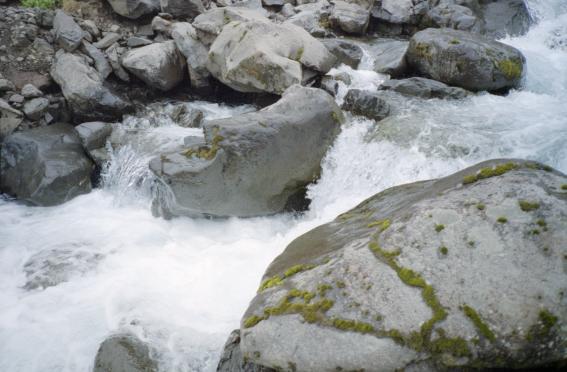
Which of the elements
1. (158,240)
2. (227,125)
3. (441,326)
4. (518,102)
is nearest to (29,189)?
(158,240)

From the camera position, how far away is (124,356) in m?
4.78

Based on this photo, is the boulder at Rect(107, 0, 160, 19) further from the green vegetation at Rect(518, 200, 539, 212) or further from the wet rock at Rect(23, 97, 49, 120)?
the green vegetation at Rect(518, 200, 539, 212)

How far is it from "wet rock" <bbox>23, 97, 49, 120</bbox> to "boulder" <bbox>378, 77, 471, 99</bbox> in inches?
351

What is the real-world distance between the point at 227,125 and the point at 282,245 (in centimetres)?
245

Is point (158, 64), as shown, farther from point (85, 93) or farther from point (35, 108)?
point (35, 108)

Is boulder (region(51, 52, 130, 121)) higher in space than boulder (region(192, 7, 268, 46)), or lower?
→ lower

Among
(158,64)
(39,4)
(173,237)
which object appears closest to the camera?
(173,237)

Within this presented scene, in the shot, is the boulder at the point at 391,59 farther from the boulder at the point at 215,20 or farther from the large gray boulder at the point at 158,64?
the large gray boulder at the point at 158,64

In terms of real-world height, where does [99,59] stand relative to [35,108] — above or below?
above

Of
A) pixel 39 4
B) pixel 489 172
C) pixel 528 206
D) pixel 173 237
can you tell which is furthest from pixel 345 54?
pixel 528 206

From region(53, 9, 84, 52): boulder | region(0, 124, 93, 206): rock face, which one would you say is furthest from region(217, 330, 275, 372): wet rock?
region(53, 9, 84, 52): boulder

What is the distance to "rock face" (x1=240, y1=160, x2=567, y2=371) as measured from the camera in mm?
2969

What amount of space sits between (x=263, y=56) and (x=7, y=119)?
251 inches

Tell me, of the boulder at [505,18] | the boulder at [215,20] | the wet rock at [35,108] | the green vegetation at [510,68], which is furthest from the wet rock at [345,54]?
the wet rock at [35,108]
